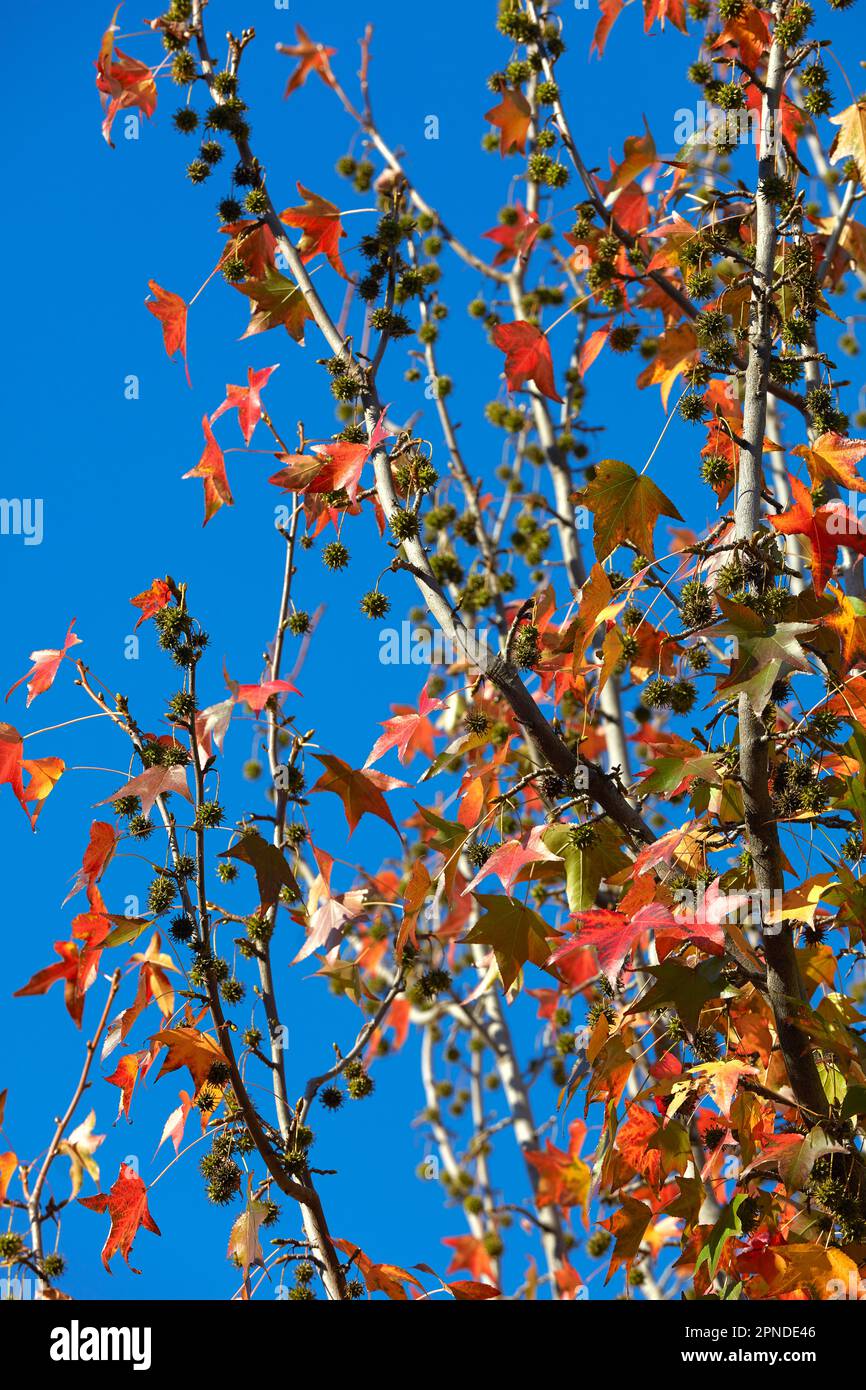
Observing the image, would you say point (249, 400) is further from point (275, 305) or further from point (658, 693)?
point (658, 693)

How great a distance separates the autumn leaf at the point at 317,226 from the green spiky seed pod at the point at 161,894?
1680 mm

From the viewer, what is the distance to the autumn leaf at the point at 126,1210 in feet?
9.84

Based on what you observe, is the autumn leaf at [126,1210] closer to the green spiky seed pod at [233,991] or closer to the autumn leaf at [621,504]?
the green spiky seed pod at [233,991]

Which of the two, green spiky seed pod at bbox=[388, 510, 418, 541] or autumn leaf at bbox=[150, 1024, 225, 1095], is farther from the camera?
green spiky seed pod at bbox=[388, 510, 418, 541]

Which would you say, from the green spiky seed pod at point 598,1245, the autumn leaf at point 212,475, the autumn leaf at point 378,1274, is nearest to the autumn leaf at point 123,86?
the autumn leaf at point 212,475

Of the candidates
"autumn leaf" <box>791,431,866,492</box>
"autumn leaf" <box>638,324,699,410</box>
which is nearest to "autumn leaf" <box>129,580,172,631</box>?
"autumn leaf" <box>791,431,866,492</box>

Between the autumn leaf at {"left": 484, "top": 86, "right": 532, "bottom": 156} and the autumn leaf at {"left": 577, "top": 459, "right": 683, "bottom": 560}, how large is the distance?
1763mm

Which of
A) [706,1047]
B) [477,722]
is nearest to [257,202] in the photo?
[477,722]

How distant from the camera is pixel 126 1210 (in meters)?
3.01

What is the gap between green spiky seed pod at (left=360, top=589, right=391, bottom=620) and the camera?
11.2 ft

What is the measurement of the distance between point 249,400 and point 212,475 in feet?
0.85

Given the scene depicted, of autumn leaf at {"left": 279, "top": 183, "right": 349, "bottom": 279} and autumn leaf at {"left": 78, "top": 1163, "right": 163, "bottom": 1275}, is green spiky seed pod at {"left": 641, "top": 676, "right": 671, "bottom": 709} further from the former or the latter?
autumn leaf at {"left": 78, "top": 1163, "right": 163, "bottom": 1275}
